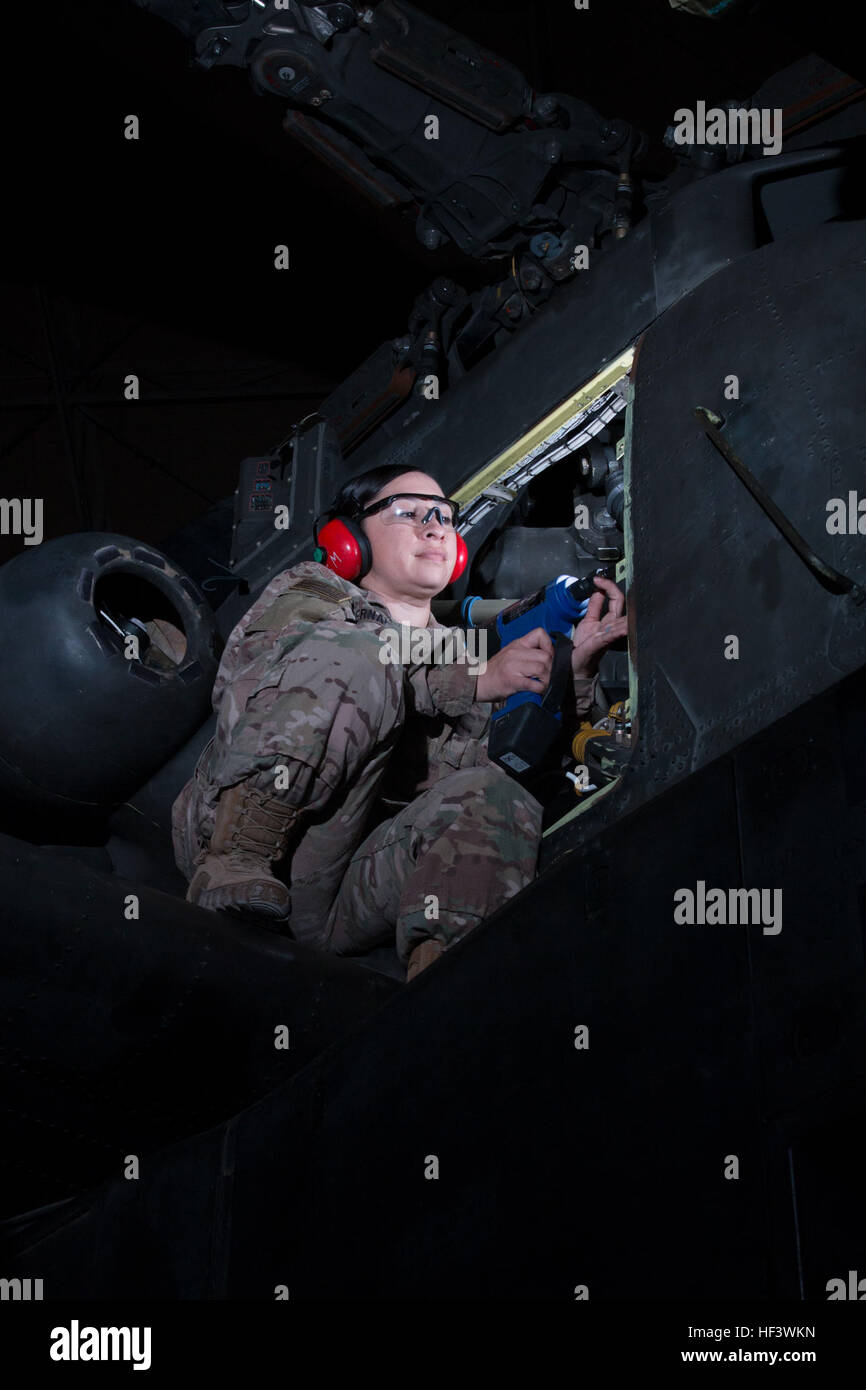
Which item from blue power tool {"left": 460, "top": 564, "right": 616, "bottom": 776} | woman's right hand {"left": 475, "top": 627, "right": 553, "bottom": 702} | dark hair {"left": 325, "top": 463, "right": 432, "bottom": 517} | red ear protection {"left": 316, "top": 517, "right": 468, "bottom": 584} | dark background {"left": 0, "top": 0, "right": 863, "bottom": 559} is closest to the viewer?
blue power tool {"left": 460, "top": 564, "right": 616, "bottom": 776}

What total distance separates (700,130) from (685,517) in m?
1.64

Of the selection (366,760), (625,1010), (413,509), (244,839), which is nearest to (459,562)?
(413,509)

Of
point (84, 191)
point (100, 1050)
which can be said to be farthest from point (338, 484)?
point (84, 191)

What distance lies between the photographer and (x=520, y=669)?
3.07 metres

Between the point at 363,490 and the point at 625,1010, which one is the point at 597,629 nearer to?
the point at 363,490

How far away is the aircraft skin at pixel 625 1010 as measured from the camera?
53.9 inches

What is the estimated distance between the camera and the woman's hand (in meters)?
3.07

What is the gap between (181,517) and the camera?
8875 millimetres

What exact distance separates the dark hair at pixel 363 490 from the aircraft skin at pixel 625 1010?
1056mm

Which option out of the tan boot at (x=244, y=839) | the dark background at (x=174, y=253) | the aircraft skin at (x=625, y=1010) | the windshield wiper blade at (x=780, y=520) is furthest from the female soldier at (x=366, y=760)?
the dark background at (x=174, y=253)

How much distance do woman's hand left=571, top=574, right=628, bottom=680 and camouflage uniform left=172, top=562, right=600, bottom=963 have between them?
254mm

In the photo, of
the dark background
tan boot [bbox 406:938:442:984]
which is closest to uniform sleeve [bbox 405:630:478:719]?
tan boot [bbox 406:938:442:984]

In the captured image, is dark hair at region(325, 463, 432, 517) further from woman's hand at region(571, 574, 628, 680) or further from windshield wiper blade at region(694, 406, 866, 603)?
windshield wiper blade at region(694, 406, 866, 603)
